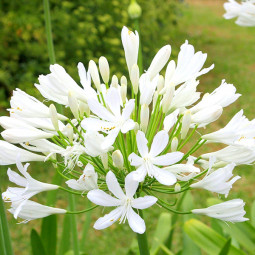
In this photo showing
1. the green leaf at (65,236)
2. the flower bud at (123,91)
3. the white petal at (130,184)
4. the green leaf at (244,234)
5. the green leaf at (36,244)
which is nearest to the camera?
the white petal at (130,184)

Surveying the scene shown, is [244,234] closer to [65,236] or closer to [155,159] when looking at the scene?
[65,236]

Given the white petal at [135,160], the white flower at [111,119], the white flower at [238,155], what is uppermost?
the white flower at [111,119]

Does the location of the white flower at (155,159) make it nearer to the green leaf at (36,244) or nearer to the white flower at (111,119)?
the white flower at (111,119)

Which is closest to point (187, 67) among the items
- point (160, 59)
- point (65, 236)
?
point (160, 59)

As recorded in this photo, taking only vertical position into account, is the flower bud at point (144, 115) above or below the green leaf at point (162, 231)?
above

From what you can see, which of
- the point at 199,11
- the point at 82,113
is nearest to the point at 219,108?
the point at 82,113

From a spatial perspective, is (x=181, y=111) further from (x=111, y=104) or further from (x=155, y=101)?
(x=111, y=104)

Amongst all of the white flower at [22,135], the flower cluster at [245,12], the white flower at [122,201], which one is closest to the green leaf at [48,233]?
the white flower at [22,135]

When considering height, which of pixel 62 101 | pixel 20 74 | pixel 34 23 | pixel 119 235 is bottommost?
pixel 119 235
